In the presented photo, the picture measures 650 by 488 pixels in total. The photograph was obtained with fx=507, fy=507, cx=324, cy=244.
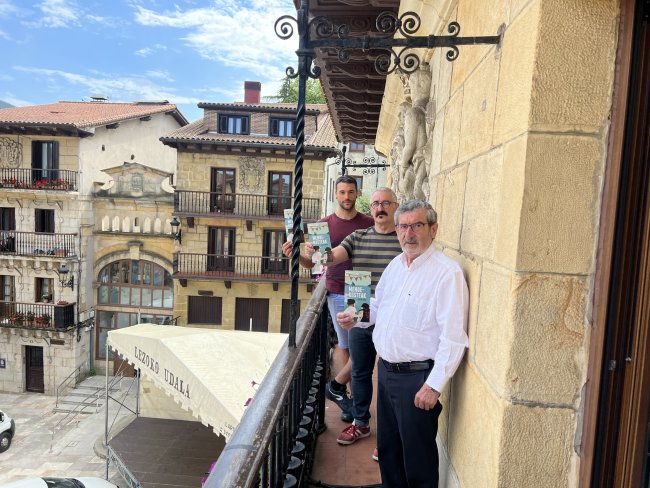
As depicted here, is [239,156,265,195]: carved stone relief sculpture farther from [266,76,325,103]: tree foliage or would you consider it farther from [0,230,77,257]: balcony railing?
[266,76,325,103]: tree foliage

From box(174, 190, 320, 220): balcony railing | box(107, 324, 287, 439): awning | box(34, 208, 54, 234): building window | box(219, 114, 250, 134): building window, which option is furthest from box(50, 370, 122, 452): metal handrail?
box(219, 114, 250, 134): building window

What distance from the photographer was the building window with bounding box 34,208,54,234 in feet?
61.2

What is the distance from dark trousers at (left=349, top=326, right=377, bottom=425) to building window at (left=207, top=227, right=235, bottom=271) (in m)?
16.4

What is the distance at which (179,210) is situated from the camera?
18.5 meters

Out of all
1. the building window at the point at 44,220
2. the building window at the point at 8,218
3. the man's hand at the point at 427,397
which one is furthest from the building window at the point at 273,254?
the man's hand at the point at 427,397

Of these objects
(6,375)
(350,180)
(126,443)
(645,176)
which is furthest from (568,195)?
(6,375)

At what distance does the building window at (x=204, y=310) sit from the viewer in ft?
63.2

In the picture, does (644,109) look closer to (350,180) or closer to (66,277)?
(350,180)

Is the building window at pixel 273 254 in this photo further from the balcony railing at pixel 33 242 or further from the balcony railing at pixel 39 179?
the balcony railing at pixel 39 179

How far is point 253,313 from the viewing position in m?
19.5

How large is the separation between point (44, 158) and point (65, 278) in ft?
15.9

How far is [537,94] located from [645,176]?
0.35m

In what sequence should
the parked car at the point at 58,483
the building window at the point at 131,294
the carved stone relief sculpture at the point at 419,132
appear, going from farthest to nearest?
the building window at the point at 131,294
the parked car at the point at 58,483
the carved stone relief sculpture at the point at 419,132

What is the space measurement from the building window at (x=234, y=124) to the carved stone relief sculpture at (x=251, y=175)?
4.46 feet
